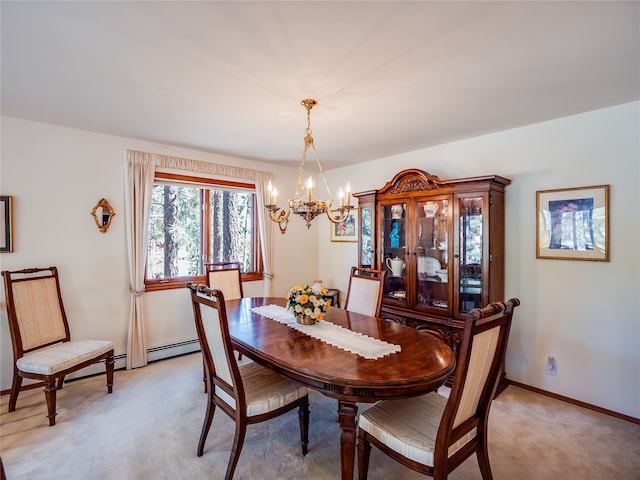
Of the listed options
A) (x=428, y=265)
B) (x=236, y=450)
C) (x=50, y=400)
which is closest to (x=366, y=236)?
(x=428, y=265)

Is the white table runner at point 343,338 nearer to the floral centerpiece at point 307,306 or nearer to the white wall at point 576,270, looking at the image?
the floral centerpiece at point 307,306

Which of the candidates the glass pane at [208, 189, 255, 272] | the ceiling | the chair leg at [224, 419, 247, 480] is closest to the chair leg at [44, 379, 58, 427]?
the chair leg at [224, 419, 247, 480]

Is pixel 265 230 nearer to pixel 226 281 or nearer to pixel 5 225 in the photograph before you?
pixel 226 281

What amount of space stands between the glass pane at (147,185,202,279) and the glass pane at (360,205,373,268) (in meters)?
2.05

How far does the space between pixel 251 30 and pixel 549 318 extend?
127 inches

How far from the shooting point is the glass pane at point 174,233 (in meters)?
3.67

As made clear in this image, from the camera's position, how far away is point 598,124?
101 inches

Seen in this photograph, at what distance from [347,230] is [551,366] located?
9.28 ft

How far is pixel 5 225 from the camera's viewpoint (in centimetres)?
275

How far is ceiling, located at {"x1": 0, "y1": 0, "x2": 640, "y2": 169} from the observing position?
1476mm

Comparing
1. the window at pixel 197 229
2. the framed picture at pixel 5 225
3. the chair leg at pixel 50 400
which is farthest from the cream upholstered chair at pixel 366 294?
the framed picture at pixel 5 225

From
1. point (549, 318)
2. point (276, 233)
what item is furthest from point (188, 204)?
point (549, 318)

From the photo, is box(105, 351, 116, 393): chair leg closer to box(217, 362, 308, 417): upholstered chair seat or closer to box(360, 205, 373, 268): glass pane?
box(217, 362, 308, 417): upholstered chair seat

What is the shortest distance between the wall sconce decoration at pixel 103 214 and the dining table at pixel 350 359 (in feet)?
6.11
